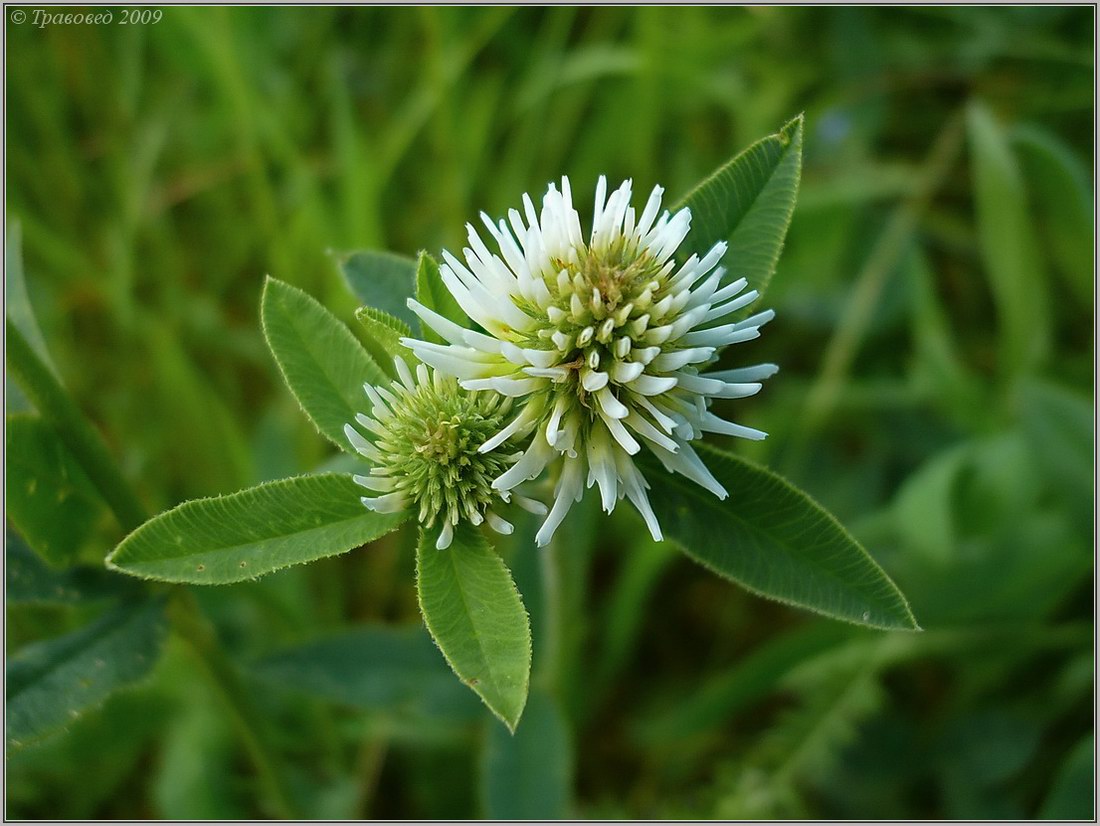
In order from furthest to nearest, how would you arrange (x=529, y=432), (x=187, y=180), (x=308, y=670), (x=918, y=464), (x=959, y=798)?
(x=187, y=180) → (x=918, y=464) → (x=959, y=798) → (x=308, y=670) → (x=529, y=432)

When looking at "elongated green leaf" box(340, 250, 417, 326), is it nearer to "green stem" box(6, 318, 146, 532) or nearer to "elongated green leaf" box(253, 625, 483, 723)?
"green stem" box(6, 318, 146, 532)

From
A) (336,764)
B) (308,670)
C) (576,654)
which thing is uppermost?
(308,670)

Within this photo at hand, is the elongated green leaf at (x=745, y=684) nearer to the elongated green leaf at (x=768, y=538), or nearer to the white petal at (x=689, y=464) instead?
the elongated green leaf at (x=768, y=538)

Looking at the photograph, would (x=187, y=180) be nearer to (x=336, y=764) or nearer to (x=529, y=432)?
(x=336, y=764)

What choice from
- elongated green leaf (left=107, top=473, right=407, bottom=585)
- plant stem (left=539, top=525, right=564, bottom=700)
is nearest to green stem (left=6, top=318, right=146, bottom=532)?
elongated green leaf (left=107, top=473, right=407, bottom=585)

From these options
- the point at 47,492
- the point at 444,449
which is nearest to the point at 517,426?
the point at 444,449

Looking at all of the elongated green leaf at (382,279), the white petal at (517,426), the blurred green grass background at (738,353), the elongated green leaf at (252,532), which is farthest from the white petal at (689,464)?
the blurred green grass background at (738,353)

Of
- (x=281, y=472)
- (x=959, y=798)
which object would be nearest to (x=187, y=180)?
(x=281, y=472)
